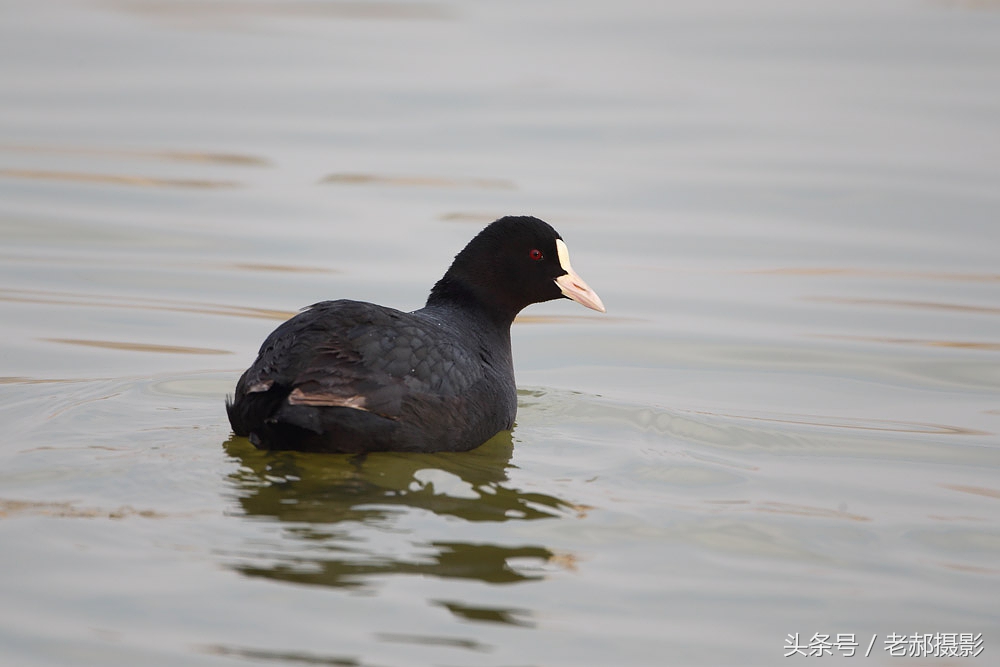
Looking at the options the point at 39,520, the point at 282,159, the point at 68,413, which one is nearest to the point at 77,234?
the point at 282,159

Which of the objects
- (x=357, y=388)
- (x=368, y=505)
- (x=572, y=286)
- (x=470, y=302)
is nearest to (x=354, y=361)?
(x=357, y=388)

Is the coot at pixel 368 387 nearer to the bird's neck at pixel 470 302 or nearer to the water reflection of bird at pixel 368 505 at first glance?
the water reflection of bird at pixel 368 505

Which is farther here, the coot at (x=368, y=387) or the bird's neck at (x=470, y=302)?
the bird's neck at (x=470, y=302)

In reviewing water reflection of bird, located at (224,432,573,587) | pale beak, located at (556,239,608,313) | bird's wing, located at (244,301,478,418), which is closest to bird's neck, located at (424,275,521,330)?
pale beak, located at (556,239,608,313)

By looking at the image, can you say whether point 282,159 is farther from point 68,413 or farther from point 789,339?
point 68,413

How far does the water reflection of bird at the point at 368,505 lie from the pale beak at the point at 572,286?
1.19 metres

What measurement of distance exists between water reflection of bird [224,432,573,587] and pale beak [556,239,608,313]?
1.19 m

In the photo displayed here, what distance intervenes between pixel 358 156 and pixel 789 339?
236 inches

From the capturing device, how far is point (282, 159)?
14.4 m

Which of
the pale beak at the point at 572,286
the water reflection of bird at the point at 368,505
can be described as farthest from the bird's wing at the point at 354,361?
the pale beak at the point at 572,286

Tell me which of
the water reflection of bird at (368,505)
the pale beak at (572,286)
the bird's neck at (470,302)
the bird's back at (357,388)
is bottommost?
the water reflection of bird at (368,505)

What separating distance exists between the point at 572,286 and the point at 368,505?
256 cm

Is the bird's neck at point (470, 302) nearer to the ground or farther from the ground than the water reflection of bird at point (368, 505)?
farther from the ground

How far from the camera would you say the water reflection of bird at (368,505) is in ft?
17.2
